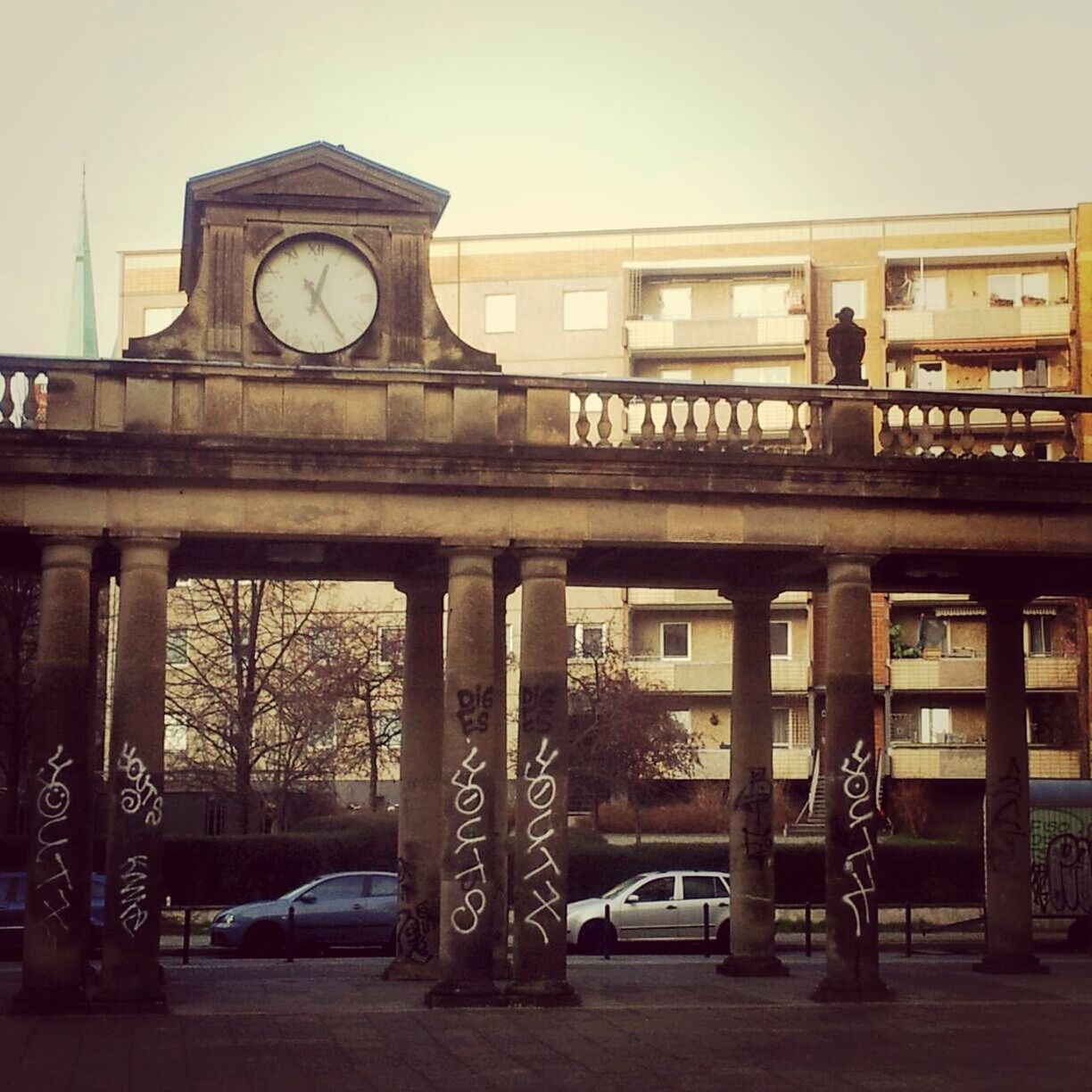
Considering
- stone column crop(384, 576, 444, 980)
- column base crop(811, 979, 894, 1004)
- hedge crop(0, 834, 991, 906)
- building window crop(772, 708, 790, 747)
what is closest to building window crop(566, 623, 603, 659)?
building window crop(772, 708, 790, 747)

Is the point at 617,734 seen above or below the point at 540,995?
above

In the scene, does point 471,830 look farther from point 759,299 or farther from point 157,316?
point 157,316

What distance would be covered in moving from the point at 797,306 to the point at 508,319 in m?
10.9

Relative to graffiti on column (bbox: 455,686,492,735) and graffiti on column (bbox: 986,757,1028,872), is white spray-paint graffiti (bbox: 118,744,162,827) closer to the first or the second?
graffiti on column (bbox: 455,686,492,735)

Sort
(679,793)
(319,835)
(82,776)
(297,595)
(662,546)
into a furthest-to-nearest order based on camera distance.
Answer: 1. (679,793)
2. (297,595)
3. (319,835)
4. (662,546)
5. (82,776)

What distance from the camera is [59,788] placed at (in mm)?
22969

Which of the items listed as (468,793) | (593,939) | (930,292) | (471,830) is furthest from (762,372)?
(471,830)

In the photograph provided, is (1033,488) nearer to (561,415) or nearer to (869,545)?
(869,545)

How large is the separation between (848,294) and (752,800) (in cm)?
4839

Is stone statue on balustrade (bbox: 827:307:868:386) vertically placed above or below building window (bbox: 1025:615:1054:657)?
above

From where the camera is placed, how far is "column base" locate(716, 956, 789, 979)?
27859 millimetres

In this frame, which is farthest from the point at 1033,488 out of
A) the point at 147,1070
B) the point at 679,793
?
the point at 679,793

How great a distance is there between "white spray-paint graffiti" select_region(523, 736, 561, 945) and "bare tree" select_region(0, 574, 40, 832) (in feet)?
81.9

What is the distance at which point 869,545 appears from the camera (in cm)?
2534
